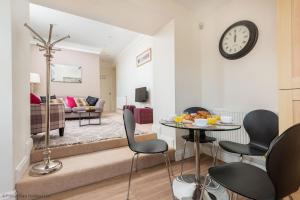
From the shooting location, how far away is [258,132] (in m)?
1.75

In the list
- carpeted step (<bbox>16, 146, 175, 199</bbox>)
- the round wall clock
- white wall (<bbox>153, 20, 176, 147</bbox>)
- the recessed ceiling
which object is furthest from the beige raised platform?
the recessed ceiling

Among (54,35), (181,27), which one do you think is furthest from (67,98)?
(181,27)

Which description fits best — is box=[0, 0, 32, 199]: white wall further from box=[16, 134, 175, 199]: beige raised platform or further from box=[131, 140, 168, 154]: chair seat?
box=[131, 140, 168, 154]: chair seat

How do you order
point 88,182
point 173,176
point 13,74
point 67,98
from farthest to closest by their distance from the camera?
point 67,98 → point 173,176 → point 88,182 → point 13,74

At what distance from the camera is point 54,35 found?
4820mm

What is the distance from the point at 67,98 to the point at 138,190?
181 inches

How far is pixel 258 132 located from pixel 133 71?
188 inches

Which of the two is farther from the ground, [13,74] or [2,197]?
[13,74]

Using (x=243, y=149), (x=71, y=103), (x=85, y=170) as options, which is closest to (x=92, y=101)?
(x=71, y=103)

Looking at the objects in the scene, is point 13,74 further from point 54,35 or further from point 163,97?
point 54,35

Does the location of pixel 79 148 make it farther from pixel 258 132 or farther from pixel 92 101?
pixel 92 101

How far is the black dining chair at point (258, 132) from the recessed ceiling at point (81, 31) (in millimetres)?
4154

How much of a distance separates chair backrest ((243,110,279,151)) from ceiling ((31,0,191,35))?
6.38 ft

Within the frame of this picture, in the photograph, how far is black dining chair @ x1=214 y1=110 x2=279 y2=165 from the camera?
5.34ft
